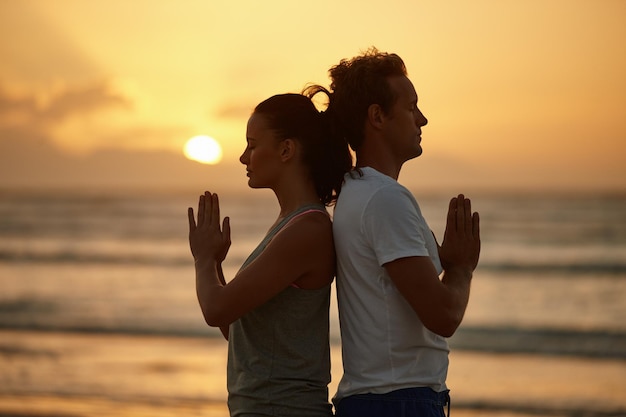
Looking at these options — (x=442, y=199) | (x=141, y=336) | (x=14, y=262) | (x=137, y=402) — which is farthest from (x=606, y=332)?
(x=442, y=199)

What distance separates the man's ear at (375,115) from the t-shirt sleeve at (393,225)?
0.25 m

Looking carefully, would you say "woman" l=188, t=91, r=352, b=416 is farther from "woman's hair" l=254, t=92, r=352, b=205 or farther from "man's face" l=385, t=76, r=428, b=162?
"man's face" l=385, t=76, r=428, b=162

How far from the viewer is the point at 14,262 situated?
71.9 ft

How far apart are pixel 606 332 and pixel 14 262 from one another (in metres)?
14.5

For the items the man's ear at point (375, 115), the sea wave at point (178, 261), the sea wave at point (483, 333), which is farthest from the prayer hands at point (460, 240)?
the sea wave at point (178, 261)

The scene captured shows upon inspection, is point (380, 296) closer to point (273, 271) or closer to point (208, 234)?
point (273, 271)

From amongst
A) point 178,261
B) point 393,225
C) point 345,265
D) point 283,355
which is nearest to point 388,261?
point 393,225

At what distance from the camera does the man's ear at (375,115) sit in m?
2.76

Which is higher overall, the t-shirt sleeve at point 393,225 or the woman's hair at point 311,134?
the woman's hair at point 311,134

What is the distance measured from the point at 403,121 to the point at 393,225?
38 cm

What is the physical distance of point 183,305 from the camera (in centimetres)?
1480

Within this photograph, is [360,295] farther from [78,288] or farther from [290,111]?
[78,288]

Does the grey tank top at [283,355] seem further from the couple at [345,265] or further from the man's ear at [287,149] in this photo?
the man's ear at [287,149]

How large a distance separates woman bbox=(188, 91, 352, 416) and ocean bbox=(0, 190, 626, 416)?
5146 millimetres
